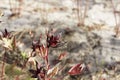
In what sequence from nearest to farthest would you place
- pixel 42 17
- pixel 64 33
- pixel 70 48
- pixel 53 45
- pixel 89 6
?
pixel 53 45
pixel 70 48
pixel 64 33
pixel 42 17
pixel 89 6

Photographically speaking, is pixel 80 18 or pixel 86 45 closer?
pixel 86 45

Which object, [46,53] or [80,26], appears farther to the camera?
[80,26]

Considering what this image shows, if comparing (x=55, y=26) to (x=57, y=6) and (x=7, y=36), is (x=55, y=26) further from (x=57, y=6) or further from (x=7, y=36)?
(x=7, y=36)

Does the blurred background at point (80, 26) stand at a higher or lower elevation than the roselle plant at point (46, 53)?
lower

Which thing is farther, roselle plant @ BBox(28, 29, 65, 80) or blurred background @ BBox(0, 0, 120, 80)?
blurred background @ BBox(0, 0, 120, 80)

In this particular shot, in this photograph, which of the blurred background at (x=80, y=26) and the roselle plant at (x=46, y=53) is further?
the blurred background at (x=80, y=26)

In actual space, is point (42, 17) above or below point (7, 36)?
below

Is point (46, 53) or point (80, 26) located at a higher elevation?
point (46, 53)

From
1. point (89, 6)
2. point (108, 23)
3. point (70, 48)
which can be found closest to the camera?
point (70, 48)

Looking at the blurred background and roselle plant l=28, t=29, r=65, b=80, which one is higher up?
roselle plant l=28, t=29, r=65, b=80

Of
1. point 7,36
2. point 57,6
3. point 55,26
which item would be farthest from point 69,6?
point 7,36
